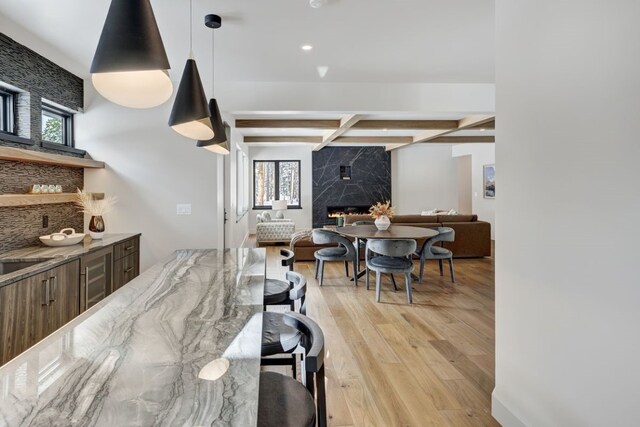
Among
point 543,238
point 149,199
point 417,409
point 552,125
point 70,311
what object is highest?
point 552,125

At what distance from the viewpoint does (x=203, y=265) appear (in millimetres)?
2412

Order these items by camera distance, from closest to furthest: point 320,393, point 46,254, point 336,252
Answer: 1. point 320,393
2. point 46,254
3. point 336,252

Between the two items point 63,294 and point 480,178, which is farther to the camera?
point 480,178

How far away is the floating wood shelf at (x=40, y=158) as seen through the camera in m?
2.66

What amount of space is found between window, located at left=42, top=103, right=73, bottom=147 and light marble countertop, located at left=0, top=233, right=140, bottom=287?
1089 mm

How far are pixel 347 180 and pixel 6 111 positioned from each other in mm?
8470

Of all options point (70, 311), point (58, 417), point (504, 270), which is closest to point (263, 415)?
point (58, 417)

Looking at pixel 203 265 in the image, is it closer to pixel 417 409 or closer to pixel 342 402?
pixel 342 402

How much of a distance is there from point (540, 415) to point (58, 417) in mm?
2019

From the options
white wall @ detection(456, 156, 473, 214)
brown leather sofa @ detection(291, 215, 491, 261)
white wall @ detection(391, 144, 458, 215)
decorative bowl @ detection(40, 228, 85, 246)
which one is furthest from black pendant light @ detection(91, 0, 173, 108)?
white wall @ detection(456, 156, 473, 214)

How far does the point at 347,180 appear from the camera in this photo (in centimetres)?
1078

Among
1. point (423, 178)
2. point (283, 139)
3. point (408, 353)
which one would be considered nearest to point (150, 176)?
point (408, 353)

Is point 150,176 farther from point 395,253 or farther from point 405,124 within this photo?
point 405,124

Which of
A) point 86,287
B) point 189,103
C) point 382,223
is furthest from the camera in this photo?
point 382,223
